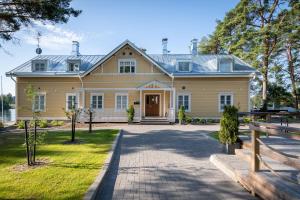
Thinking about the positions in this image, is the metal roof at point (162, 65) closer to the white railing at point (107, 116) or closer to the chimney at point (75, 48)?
the chimney at point (75, 48)

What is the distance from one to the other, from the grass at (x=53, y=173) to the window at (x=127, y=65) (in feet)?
42.4

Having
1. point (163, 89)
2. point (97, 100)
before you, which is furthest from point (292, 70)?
point (97, 100)

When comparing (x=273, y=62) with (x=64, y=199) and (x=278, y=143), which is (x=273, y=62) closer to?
(x=278, y=143)

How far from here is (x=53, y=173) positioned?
5211 mm

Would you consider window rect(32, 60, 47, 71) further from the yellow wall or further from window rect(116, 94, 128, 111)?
window rect(116, 94, 128, 111)

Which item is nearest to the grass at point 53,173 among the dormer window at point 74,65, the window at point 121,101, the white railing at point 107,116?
the white railing at point 107,116

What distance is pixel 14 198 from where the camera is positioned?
3.83 m

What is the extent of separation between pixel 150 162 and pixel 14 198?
3.75 meters

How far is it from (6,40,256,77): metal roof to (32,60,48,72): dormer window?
0.37 metres

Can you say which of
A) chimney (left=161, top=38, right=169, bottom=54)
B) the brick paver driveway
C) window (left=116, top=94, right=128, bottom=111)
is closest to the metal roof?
chimney (left=161, top=38, right=169, bottom=54)

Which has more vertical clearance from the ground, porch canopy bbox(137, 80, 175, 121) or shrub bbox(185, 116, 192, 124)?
porch canopy bbox(137, 80, 175, 121)

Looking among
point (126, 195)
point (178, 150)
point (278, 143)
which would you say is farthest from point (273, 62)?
point (126, 195)

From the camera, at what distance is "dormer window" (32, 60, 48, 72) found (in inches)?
840

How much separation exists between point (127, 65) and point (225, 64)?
932 centimetres
